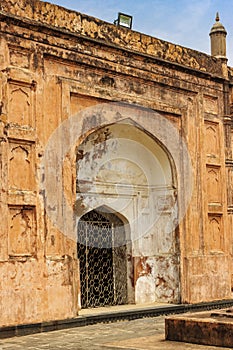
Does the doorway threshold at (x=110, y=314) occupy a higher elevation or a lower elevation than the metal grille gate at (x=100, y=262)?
lower

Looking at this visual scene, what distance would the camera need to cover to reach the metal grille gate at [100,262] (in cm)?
894

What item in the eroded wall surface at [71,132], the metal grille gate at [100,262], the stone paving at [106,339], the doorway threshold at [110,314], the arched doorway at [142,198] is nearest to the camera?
the stone paving at [106,339]

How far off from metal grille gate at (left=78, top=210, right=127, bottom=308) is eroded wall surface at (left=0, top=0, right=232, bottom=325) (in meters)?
0.31

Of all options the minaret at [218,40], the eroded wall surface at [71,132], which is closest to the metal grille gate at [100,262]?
the eroded wall surface at [71,132]

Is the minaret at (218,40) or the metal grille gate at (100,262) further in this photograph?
the minaret at (218,40)

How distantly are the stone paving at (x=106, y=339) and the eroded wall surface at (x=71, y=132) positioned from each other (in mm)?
385

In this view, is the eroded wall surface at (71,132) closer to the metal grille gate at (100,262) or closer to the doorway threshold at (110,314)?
the doorway threshold at (110,314)

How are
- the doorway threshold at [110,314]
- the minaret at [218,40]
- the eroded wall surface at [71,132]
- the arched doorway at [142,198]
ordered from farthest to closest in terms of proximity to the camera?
the minaret at [218,40] < the arched doorway at [142,198] < the eroded wall surface at [71,132] < the doorway threshold at [110,314]

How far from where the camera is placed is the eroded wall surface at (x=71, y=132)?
23.7 feet

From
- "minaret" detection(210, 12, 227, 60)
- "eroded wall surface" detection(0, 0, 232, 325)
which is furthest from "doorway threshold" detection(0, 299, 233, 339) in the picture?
"minaret" detection(210, 12, 227, 60)

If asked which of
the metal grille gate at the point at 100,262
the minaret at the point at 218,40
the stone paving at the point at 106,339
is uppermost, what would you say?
the minaret at the point at 218,40

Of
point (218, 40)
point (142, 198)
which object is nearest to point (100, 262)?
point (142, 198)

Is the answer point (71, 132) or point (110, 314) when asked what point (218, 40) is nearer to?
point (71, 132)

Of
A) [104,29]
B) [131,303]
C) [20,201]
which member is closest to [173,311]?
[131,303]
